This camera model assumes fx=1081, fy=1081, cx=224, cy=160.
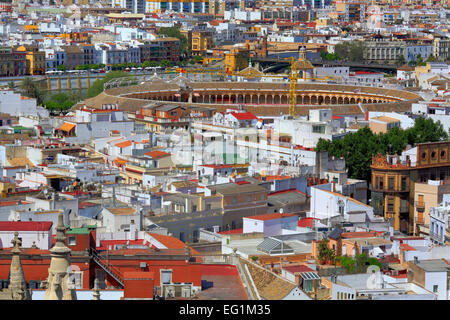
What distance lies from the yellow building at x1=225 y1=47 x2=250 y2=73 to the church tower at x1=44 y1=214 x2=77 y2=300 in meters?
55.3

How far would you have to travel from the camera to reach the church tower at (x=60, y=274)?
6.62 metres

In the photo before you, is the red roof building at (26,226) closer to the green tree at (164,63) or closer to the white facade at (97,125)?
the white facade at (97,125)

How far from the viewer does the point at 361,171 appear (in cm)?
2216

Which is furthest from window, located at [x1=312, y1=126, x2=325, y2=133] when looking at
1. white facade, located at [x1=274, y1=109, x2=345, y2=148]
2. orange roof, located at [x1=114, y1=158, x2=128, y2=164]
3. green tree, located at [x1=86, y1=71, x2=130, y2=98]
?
green tree, located at [x1=86, y1=71, x2=130, y2=98]

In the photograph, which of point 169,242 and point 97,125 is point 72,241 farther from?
point 97,125

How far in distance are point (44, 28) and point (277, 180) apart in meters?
69.1

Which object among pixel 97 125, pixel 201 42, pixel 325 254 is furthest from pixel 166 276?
pixel 201 42

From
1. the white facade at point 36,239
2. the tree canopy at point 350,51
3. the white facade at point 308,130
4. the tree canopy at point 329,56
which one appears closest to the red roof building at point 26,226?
the white facade at point 36,239

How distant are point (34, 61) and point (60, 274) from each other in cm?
5973

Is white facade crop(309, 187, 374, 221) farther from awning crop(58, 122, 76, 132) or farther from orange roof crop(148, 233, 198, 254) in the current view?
awning crop(58, 122, 76, 132)

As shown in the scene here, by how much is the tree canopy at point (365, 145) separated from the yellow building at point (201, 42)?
56.3 metres
